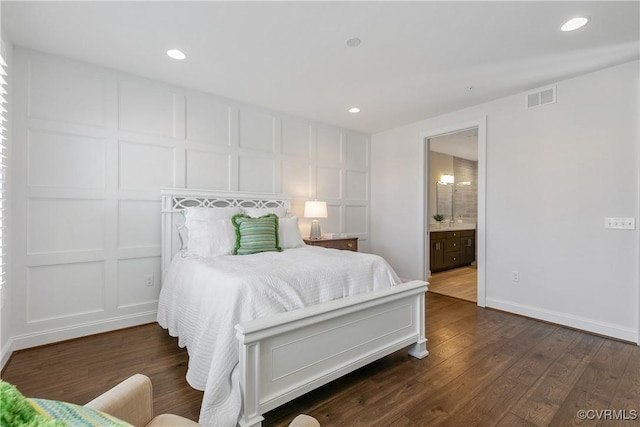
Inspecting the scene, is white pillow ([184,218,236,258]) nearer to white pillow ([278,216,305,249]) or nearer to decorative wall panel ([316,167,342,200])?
white pillow ([278,216,305,249])

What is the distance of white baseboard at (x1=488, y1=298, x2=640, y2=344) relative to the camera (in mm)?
2885

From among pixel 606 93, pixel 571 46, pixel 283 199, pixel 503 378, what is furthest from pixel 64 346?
pixel 606 93

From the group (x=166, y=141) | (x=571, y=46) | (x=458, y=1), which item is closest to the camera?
(x=458, y=1)

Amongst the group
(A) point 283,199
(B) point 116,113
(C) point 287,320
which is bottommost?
(C) point 287,320

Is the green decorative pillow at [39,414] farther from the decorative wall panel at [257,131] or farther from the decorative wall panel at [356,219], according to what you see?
the decorative wall panel at [356,219]

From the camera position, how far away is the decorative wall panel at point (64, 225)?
273cm

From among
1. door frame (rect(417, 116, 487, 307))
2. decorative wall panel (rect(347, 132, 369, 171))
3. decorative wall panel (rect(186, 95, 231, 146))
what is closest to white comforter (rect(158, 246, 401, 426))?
decorative wall panel (rect(186, 95, 231, 146))

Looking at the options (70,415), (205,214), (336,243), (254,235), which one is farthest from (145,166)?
(70,415)

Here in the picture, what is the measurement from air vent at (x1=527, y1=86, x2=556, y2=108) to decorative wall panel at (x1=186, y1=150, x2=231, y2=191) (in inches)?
142

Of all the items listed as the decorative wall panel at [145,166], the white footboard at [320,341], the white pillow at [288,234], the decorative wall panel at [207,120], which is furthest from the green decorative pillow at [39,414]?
the decorative wall panel at [207,120]

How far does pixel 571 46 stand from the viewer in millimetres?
2609

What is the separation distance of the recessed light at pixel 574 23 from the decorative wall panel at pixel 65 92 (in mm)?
4029

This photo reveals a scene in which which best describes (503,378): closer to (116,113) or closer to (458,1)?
(458,1)

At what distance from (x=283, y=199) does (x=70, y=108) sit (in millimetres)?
2413
